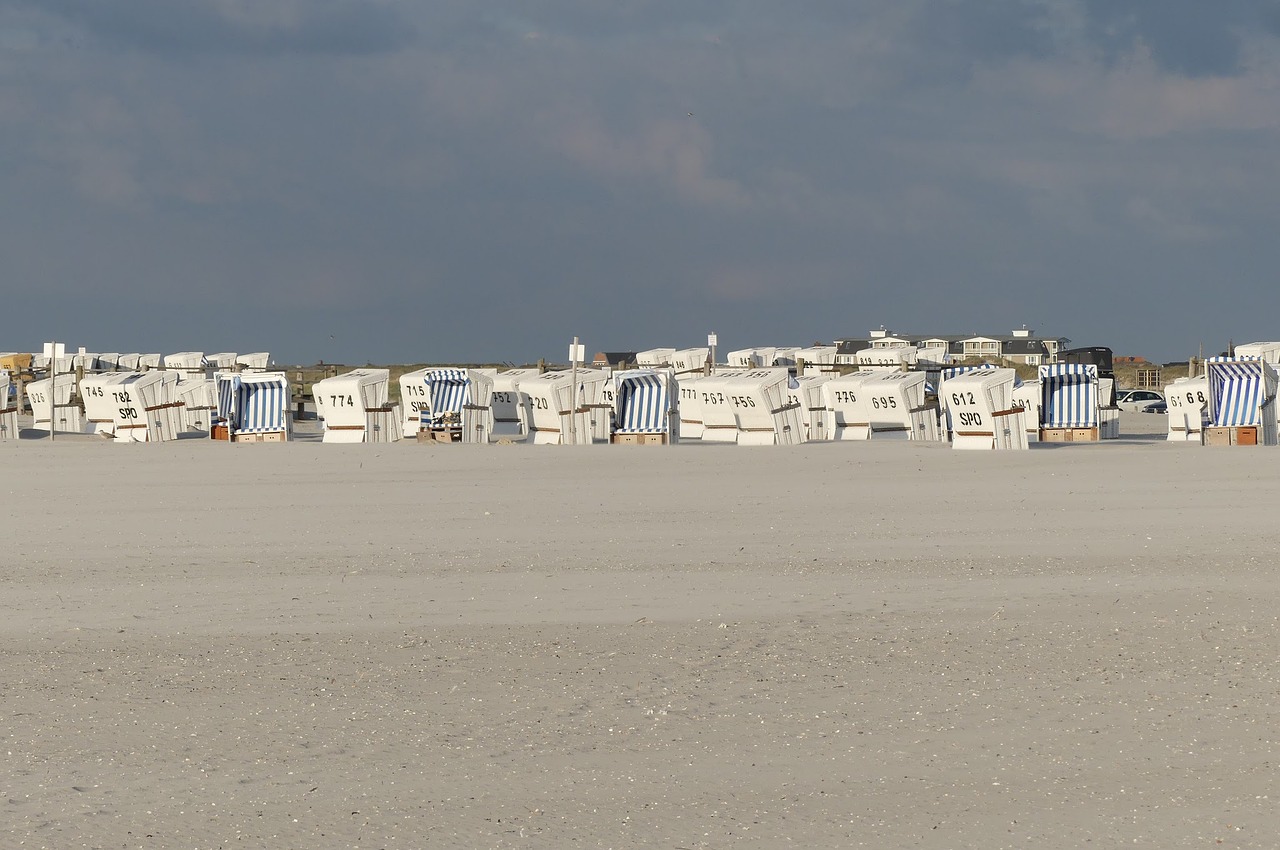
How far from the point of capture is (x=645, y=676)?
6.75 metres

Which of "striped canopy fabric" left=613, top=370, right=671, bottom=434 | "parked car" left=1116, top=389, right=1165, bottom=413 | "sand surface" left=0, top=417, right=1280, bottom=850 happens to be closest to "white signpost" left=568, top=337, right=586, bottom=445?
"striped canopy fabric" left=613, top=370, right=671, bottom=434

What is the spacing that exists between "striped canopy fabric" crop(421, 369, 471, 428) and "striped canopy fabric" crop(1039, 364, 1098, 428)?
1039 cm

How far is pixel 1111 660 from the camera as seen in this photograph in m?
6.94

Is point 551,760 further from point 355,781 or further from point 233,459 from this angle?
point 233,459

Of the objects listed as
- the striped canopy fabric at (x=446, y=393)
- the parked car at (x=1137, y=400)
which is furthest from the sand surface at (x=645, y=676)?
the parked car at (x=1137, y=400)

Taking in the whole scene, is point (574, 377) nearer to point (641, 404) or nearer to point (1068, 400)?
point (641, 404)

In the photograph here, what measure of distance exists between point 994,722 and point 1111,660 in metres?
1.30

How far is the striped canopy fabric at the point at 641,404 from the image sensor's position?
86.9 feet

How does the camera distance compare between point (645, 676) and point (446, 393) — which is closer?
point (645, 676)

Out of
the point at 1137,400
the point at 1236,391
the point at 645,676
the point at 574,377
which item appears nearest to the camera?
the point at 645,676

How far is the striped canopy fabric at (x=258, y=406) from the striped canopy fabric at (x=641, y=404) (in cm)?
639

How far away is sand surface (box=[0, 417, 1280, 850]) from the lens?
4.84 m

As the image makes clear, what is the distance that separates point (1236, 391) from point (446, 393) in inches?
535

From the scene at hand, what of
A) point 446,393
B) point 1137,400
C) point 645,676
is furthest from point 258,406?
point 1137,400
